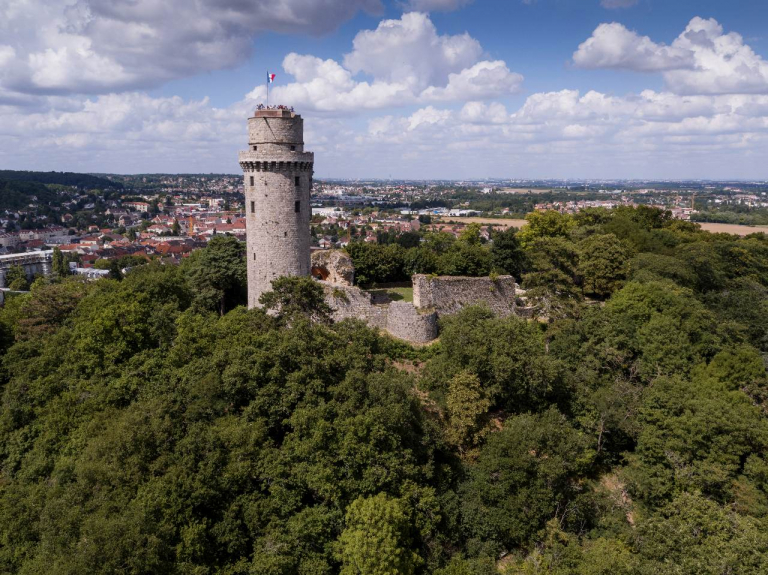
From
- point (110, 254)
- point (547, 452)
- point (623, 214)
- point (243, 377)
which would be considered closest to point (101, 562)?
point (243, 377)

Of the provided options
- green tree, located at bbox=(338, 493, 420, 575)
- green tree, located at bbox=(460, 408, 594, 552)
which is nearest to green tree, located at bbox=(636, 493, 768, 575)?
green tree, located at bbox=(460, 408, 594, 552)

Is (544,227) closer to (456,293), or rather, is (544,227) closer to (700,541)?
(456,293)

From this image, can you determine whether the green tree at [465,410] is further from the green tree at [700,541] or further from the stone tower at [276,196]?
the stone tower at [276,196]

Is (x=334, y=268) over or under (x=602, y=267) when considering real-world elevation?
over

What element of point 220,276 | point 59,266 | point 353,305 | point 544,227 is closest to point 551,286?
point 353,305

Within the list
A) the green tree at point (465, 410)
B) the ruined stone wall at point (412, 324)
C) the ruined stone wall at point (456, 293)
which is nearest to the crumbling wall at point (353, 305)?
the ruined stone wall at point (412, 324)

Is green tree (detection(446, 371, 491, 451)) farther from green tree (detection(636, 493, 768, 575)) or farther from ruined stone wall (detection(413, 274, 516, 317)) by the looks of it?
ruined stone wall (detection(413, 274, 516, 317))
